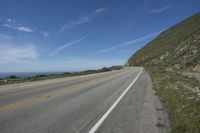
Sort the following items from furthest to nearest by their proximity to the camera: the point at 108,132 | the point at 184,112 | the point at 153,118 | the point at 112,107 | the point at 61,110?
1. the point at 112,107
2. the point at 61,110
3. the point at 184,112
4. the point at 153,118
5. the point at 108,132

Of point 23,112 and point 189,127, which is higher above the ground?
point 23,112

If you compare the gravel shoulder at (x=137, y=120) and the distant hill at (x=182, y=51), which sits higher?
the distant hill at (x=182, y=51)

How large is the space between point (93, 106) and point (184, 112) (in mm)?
3595

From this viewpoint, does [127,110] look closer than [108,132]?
No

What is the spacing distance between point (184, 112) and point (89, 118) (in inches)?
132

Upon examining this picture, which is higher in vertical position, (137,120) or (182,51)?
(182,51)

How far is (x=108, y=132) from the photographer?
5.01m

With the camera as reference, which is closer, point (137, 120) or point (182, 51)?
point (137, 120)

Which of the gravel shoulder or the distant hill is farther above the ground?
the distant hill

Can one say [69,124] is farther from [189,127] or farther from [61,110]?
[189,127]

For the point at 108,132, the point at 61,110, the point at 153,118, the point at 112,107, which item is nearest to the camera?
the point at 108,132

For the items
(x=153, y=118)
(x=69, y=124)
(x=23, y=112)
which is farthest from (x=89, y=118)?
(x=23, y=112)

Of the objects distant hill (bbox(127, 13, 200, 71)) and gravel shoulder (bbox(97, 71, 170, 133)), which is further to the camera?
distant hill (bbox(127, 13, 200, 71))

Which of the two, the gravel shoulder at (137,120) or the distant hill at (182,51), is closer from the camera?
the gravel shoulder at (137,120)
